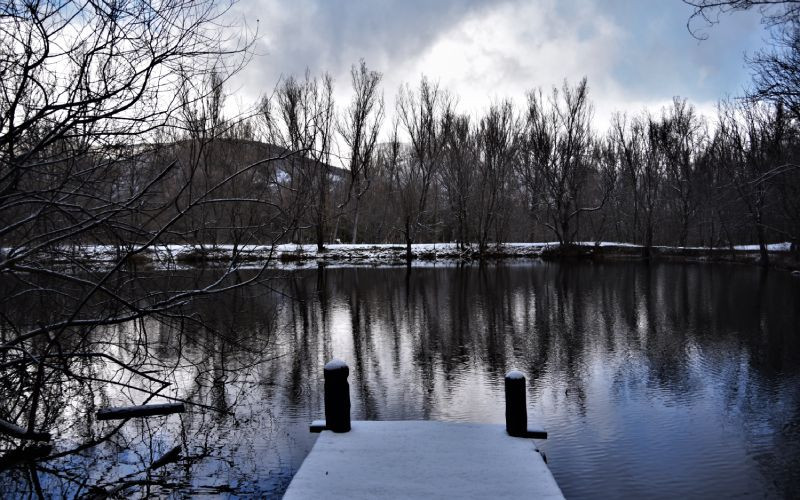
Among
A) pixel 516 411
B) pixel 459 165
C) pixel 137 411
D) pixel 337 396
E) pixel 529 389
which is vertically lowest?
pixel 529 389

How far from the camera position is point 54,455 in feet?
19.8

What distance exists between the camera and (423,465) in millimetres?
4750

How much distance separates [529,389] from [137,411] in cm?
501

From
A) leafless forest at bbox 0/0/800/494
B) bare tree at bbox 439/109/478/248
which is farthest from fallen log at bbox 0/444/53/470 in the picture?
bare tree at bbox 439/109/478/248

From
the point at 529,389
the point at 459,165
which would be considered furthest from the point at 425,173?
the point at 529,389

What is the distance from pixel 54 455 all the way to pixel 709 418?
7.22m

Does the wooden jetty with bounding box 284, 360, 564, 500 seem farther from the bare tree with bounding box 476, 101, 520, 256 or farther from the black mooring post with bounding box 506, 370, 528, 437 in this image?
the bare tree with bounding box 476, 101, 520, 256

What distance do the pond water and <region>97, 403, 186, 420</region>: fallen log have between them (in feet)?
0.45

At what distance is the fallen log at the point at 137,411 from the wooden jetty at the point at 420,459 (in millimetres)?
2320

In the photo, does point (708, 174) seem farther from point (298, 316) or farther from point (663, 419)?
point (663, 419)

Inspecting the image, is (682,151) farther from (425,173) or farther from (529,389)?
(529,389)

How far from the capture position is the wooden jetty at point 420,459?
4262 millimetres

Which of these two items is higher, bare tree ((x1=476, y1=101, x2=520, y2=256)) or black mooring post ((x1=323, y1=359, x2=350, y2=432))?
bare tree ((x1=476, y1=101, x2=520, y2=256))

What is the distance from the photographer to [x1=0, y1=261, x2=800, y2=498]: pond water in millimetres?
5562
